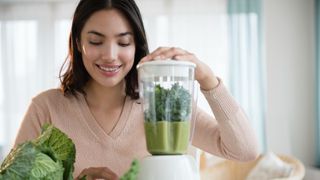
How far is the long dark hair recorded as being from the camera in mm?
944

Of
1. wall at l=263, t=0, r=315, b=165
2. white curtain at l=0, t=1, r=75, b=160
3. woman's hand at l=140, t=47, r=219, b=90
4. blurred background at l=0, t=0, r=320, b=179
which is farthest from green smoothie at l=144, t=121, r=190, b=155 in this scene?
white curtain at l=0, t=1, r=75, b=160

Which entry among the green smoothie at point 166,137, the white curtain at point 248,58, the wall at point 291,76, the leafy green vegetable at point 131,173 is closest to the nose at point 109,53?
the green smoothie at point 166,137

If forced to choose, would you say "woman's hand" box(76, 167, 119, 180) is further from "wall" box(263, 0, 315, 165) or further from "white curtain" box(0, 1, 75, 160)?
"white curtain" box(0, 1, 75, 160)

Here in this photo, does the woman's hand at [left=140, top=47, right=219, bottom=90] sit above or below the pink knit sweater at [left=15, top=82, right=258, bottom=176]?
above

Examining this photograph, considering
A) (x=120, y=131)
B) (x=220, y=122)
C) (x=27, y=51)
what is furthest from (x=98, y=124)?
(x=27, y=51)

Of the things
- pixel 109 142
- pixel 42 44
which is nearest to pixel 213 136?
pixel 109 142

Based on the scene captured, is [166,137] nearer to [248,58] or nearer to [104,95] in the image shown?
[104,95]

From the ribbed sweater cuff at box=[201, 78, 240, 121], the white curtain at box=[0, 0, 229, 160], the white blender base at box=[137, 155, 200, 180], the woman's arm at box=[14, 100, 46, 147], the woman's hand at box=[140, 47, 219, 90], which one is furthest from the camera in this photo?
the white curtain at box=[0, 0, 229, 160]

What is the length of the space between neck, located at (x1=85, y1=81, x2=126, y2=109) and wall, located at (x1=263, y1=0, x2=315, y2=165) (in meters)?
2.82

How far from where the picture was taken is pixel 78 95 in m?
1.09

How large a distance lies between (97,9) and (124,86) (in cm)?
23

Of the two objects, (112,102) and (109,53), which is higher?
(109,53)

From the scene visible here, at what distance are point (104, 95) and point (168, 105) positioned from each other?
45 centimetres

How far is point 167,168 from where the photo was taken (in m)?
0.62
